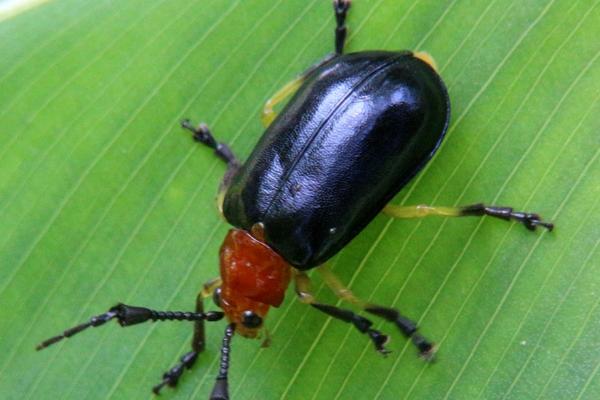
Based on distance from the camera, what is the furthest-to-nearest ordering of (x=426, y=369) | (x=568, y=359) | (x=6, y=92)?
(x=6, y=92) → (x=426, y=369) → (x=568, y=359)

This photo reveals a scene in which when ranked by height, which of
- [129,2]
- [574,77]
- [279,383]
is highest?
[574,77]

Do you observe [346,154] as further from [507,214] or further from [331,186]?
[507,214]

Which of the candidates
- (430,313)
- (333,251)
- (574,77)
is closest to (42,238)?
(333,251)

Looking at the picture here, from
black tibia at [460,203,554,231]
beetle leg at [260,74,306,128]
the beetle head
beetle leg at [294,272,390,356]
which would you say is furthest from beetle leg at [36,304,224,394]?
black tibia at [460,203,554,231]

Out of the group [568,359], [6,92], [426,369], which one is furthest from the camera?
[6,92]

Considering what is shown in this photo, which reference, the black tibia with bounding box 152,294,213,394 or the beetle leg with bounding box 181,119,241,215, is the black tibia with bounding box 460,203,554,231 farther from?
the black tibia with bounding box 152,294,213,394

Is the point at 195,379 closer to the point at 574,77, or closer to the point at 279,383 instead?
the point at 279,383
